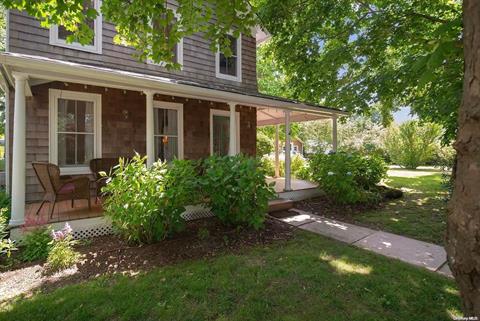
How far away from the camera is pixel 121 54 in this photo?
7.30 m

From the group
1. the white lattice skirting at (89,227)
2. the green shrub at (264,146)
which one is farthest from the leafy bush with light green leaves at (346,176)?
the green shrub at (264,146)

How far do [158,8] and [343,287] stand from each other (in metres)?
4.34

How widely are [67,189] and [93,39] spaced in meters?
4.07

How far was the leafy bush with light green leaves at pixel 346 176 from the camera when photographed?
24.0 ft

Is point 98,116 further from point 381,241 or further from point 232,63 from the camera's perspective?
point 381,241

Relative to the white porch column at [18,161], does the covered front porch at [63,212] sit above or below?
below

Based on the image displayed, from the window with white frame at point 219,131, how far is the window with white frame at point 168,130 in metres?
1.10

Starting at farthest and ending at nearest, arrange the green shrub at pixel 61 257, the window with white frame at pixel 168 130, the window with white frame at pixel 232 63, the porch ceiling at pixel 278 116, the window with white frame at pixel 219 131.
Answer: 1. the porch ceiling at pixel 278 116
2. the window with white frame at pixel 232 63
3. the window with white frame at pixel 219 131
4. the window with white frame at pixel 168 130
5. the green shrub at pixel 61 257

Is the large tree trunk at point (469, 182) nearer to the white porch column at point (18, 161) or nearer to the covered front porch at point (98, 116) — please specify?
the covered front porch at point (98, 116)

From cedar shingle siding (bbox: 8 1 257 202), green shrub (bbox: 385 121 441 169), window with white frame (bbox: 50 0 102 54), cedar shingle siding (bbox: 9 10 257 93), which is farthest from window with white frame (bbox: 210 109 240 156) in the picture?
green shrub (bbox: 385 121 441 169)

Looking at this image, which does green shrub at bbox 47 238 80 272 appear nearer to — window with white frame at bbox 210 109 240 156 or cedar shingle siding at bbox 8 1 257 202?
cedar shingle siding at bbox 8 1 257 202

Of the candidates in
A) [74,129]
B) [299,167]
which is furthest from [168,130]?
[299,167]

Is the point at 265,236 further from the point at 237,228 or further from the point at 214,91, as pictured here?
the point at 214,91

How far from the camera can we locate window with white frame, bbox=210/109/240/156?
28.6 feet
